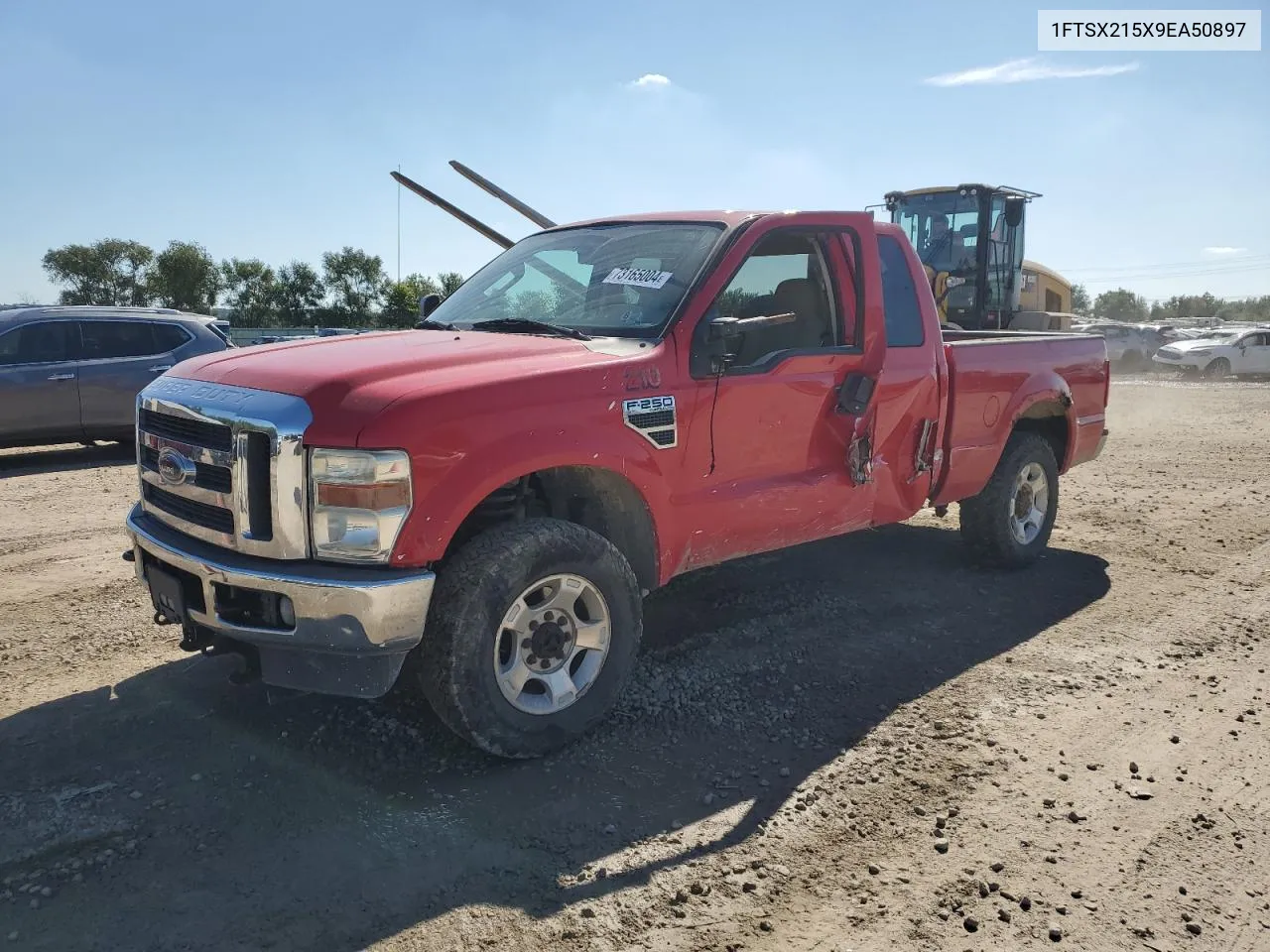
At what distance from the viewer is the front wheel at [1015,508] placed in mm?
6086

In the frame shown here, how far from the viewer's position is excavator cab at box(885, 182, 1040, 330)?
1568 cm

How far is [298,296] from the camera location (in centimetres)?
7694

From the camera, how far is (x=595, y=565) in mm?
3652

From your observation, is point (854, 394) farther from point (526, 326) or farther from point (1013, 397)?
point (1013, 397)

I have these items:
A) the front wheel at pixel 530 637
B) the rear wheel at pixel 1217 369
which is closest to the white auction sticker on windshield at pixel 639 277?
the front wheel at pixel 530 637

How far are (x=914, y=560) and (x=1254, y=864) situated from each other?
3603mm

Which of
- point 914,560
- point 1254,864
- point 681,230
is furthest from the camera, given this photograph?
point 914,560

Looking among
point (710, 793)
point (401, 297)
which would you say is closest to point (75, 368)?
point (710, 793)

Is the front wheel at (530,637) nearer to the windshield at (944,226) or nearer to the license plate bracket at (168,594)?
the license plate bracket at (168,594)

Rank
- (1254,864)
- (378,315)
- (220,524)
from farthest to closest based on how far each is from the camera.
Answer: (378,315) → (220,524) → (1254,864)

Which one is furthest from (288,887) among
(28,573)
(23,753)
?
(28,573)

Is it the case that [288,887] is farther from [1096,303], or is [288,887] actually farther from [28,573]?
[1096,303]

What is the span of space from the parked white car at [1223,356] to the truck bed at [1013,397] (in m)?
22.6

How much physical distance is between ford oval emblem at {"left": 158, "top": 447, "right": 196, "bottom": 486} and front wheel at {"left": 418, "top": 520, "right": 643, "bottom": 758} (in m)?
1.02
